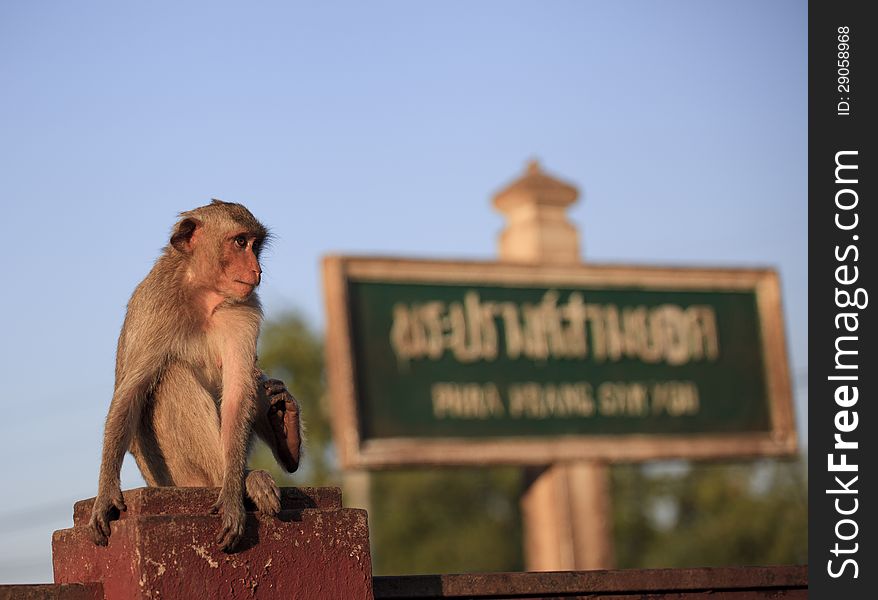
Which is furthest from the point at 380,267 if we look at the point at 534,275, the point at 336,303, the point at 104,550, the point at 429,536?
the point at 429,536

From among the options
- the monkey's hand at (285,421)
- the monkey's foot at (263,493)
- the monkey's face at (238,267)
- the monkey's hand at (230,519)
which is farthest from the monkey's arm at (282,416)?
the monkey's hand at (230,519)

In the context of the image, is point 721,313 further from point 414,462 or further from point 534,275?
point 414,462

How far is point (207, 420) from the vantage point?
18.8ft

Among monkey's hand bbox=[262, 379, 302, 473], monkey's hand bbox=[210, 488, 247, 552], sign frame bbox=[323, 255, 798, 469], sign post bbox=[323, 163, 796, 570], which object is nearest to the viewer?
monkey's hand bbox=[210, 488, 247, 552]

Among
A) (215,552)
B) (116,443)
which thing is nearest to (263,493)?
(215,552)

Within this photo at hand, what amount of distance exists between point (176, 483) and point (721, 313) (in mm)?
9785

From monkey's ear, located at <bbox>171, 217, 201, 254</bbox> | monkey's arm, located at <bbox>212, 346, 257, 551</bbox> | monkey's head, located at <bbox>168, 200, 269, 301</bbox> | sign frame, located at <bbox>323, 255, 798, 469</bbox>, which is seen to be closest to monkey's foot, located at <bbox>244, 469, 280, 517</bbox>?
monkey's arm, located at <bbox>212, 346, 257, 551</bbox>

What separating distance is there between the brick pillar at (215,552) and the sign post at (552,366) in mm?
7255

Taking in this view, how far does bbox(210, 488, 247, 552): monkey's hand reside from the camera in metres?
4.85

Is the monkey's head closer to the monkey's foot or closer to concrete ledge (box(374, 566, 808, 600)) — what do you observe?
the monkey's foot

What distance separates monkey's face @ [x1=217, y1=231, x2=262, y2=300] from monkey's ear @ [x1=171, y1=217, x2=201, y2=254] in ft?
0.56

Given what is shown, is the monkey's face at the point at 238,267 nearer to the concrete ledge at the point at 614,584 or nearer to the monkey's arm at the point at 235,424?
the monkey's arm at the point at 235,424

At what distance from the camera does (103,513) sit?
503cm

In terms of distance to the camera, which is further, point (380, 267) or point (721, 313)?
point (721, 313)
